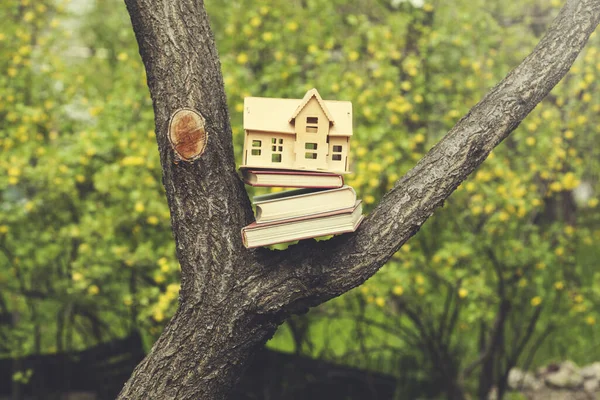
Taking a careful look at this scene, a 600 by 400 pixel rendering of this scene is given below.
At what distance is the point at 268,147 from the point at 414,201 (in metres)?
0.58

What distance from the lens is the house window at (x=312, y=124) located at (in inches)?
101

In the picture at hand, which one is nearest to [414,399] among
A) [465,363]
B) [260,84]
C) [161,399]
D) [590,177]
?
[465,363]

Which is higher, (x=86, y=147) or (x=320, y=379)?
(x=86, y=147)

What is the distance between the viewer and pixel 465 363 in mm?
6980

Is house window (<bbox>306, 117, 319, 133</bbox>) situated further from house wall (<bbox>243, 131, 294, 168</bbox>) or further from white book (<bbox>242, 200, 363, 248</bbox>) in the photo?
white book (<bbox>242, 200, 363, 248</bbox>)

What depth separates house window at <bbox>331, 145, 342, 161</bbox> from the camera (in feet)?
8.56

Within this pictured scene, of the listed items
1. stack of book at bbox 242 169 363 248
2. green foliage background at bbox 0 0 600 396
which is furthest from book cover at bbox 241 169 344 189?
green foliage background at bbox 0 0 600 396

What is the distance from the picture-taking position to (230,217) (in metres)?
2.62

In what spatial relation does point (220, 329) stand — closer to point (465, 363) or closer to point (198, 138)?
point (198, 138)

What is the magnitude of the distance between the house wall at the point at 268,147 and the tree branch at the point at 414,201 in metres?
0.35

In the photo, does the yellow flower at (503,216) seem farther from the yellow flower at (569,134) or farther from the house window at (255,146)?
the house window at (255,146)

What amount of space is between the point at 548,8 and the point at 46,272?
17.0 ft

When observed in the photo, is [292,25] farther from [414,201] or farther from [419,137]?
[414,201]

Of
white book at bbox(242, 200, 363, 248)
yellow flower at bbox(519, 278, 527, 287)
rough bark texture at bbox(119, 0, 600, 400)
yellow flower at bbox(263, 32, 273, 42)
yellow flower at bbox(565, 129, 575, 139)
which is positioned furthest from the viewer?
yellow flower at bbox(519, 278, 527, 287)
